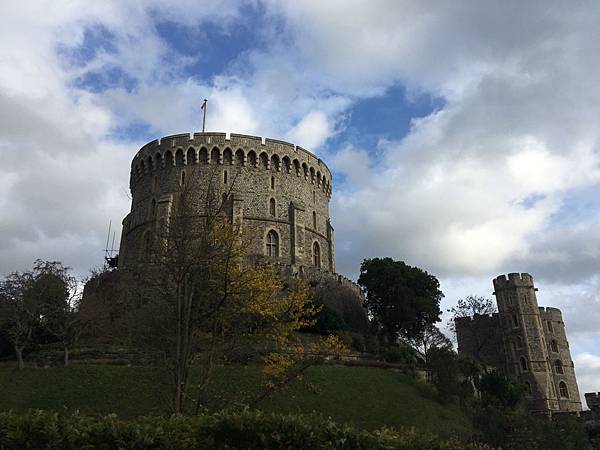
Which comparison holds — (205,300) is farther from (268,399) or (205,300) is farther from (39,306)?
(39,306)

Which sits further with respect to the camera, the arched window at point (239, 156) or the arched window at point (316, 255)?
the arched window at point (316, 255)

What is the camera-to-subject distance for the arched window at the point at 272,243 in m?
46.2

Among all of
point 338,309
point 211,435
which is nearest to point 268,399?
point 211,435

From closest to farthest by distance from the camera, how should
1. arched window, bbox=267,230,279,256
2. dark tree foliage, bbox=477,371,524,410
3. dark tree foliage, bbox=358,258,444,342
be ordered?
1. dark tree foliage, bbox=477,371,524,410
2. dark tree foliage, bbox=358,258,444,342
3. arched window, bbox=267,230,279,256

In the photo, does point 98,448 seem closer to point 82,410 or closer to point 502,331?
point 82,410

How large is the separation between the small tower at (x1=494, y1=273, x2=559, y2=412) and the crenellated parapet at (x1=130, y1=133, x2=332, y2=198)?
2464cm

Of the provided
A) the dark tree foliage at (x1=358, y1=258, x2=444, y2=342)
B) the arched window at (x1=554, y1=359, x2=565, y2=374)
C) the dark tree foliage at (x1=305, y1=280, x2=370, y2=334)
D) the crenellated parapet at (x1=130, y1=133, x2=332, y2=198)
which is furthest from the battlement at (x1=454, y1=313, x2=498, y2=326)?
the crenellated parapet at (x1=130, y1=133, x2=332, y2=198)

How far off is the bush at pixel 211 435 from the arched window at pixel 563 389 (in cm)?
5220

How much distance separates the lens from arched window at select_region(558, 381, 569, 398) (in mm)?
54031

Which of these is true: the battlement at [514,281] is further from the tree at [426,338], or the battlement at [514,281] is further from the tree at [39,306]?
the tree at [39,306]

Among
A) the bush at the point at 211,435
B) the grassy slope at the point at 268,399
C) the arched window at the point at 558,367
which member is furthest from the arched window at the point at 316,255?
the bush at the point at 211,435

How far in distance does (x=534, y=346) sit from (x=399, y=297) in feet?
64.9

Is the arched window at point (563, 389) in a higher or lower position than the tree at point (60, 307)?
lower

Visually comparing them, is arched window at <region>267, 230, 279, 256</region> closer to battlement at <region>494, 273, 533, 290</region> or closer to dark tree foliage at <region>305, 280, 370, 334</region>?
dark tree foliage at <region>305, 280, 370, 334</region>
